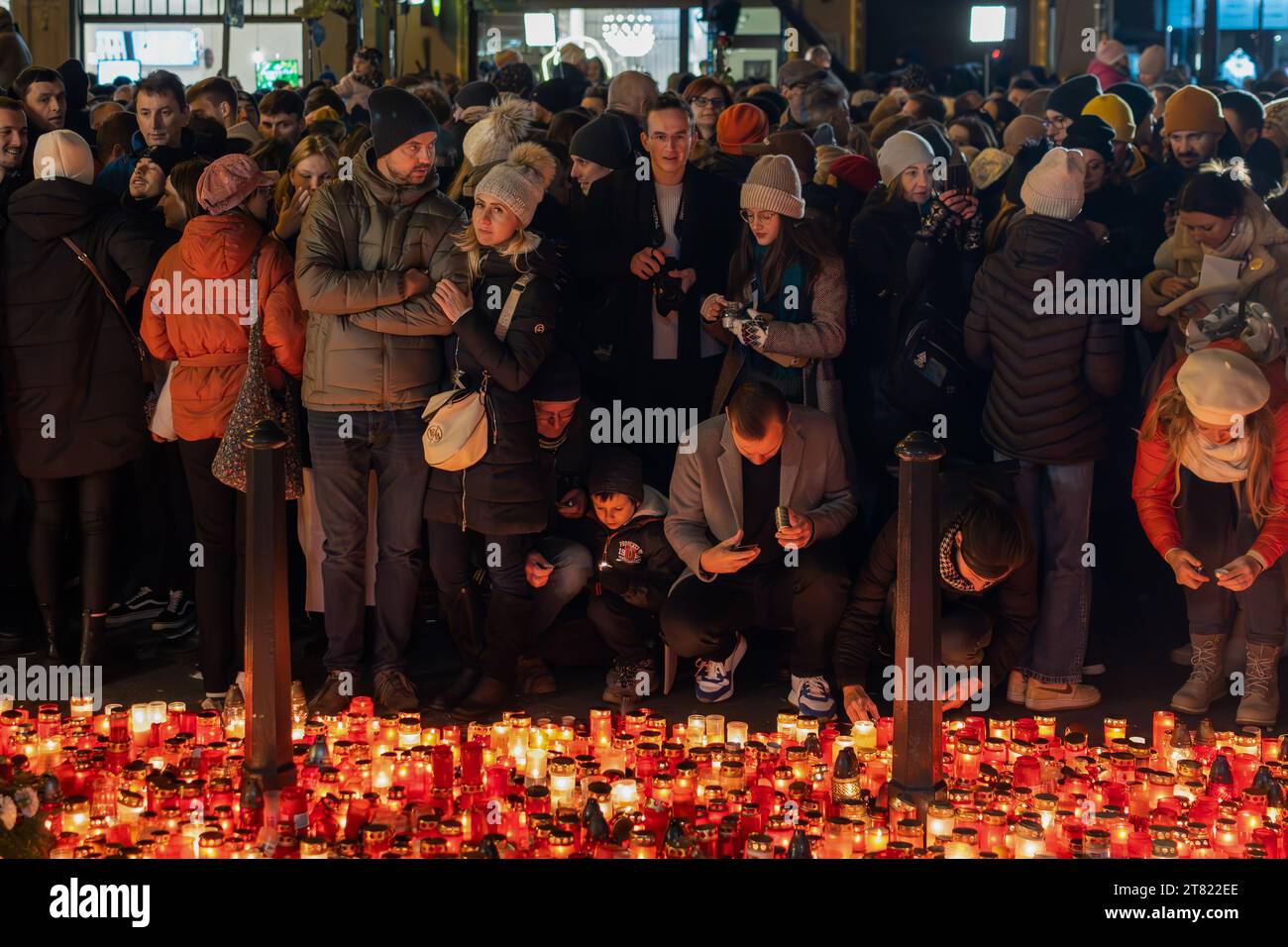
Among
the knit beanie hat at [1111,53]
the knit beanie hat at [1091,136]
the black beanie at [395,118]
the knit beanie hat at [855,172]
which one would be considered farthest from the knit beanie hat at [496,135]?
the knit beanie hat at [1111,53]

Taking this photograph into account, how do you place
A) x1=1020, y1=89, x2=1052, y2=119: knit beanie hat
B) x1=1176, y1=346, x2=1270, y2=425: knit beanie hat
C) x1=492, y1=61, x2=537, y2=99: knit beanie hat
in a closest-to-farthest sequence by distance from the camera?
x1=1176, y1=346, x2=1270, y2=425: knit beanie hat < x1=492, y1=61, x2=537, y2=99: knit beanie hat < x1=1020, y1=89, x2=1052, y2=119: knit beanie hat

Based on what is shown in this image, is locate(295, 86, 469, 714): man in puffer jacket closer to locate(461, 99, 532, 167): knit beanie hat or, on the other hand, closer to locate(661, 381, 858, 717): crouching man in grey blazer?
locate(461, 99, 532, 167): knit beanie hat

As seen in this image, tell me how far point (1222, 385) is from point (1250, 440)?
32 cm

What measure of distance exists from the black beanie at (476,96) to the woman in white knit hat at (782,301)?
2.02 m

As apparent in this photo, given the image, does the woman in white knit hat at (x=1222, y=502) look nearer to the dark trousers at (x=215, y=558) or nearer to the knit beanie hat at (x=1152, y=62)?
the dark trousers at (x=215, y=558)

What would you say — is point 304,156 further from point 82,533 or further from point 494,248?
point 82,533

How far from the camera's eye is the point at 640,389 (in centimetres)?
637

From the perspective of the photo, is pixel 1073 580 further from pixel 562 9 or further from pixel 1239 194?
pixel 562 9

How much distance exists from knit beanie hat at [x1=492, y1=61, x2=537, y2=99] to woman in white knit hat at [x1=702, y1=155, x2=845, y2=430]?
2.66m

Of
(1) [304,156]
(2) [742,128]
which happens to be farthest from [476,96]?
(1) [304,156]

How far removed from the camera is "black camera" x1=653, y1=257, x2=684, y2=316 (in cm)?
625

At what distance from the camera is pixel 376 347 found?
575cm

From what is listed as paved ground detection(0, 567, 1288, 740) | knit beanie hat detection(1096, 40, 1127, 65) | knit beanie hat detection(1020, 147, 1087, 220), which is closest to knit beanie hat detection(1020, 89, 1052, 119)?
knit beanie hat detection(1096, 40, 1127, 65)
